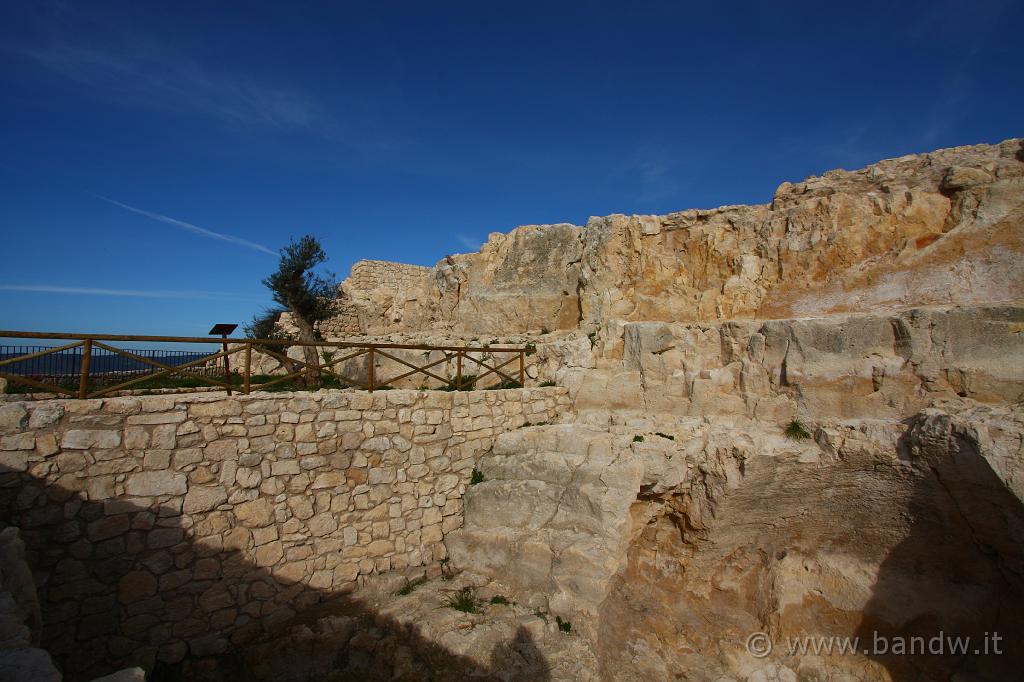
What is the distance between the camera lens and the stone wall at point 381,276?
60.2ft

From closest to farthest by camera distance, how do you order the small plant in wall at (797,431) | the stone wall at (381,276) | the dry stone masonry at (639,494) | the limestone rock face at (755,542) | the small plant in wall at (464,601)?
the dry stone masonry at (639,494)
the limestone rock face at (755,542)
the small plant in wall at (464,601)
the small plant in wall at (797,431)
the stone wall at (381,276)

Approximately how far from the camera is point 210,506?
735 cm

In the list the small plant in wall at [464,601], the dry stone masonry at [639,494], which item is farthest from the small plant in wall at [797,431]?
the small plant in wall at [464,601]

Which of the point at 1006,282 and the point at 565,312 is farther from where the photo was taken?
the point at 565,312

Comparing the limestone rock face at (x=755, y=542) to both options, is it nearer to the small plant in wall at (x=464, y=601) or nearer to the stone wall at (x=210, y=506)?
the small plant in wall at (x=464, y=601)

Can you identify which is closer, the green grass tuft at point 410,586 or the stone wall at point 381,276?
the green grass tuft at point 410,586

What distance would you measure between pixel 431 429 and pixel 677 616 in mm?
5014

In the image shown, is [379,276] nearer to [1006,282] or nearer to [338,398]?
[338,398]

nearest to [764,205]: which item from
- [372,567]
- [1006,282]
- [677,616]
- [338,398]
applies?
Result: [1006,282]

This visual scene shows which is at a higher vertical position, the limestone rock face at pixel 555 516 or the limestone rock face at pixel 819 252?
the limestone rock face at pixel 819 252

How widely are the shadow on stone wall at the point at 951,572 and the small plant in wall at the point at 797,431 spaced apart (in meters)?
1.17

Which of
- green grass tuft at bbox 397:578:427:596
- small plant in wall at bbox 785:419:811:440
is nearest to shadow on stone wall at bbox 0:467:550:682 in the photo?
green grass tuft at bbox 397:578:427:596

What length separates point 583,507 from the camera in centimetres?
807

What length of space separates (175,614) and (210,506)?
1431mm
